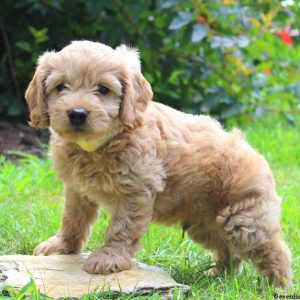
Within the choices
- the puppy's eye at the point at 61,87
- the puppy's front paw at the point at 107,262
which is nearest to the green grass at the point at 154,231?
the puppy's front paw at the point at 107,262

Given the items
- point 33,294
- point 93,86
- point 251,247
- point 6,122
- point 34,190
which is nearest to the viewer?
point 33,294

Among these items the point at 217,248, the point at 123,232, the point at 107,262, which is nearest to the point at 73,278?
the point at 107,262

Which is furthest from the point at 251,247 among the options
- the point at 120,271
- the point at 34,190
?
the point at 34,190

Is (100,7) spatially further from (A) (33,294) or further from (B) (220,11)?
(A) (33,294)

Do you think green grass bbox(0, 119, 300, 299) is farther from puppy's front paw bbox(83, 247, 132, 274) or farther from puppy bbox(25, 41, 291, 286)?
puppy's front paw bbox(83, 247, 132, 274)

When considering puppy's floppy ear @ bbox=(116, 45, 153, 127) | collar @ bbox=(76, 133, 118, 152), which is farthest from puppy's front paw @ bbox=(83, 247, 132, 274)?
puppy's floppy ear @ bbox=(116, 45, 153, 127)

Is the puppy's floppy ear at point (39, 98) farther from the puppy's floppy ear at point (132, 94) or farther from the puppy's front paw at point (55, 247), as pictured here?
the puppy's front paw at point (55, 247)
